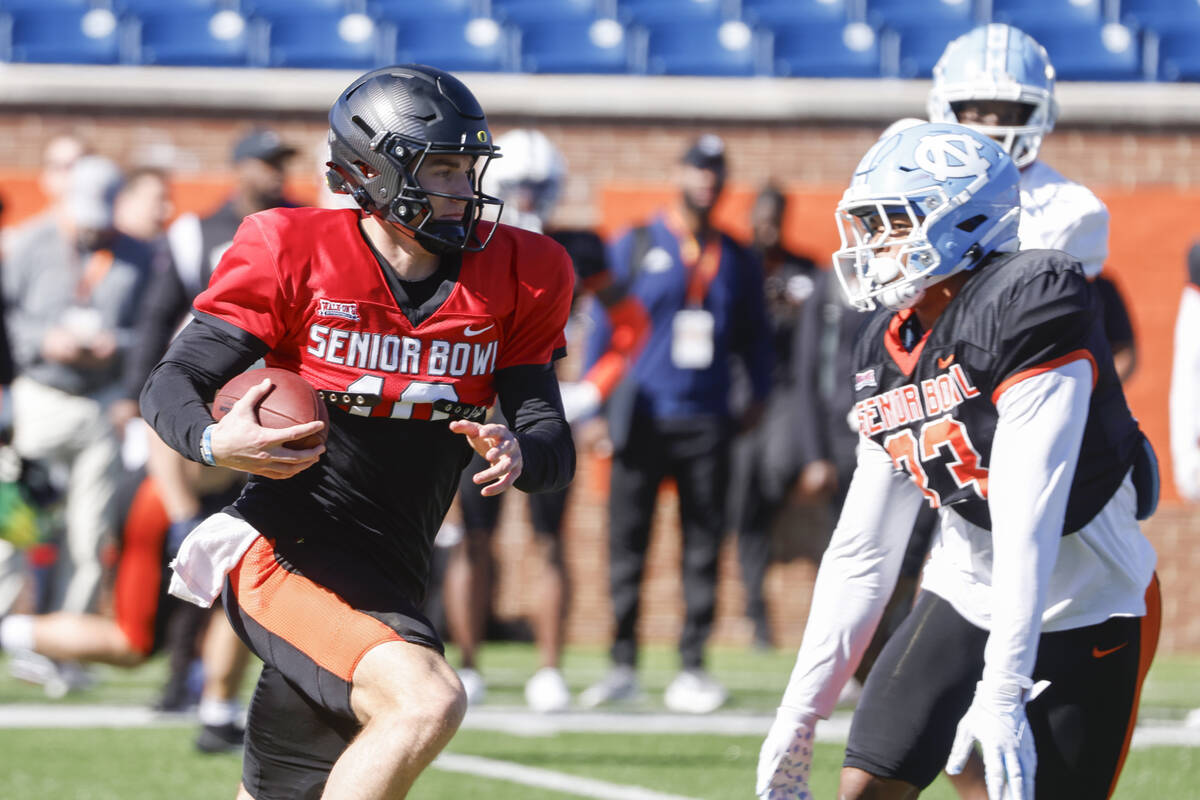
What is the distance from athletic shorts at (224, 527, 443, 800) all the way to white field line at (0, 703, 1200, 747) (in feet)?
9.32

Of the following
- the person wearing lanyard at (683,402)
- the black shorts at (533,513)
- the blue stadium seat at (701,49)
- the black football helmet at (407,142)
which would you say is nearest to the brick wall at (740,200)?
the blue stadium seat at (701,49)

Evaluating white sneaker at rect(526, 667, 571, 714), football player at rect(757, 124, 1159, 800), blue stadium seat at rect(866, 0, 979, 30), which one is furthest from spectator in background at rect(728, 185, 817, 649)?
football player at rect(757, 124, 1159, 800)

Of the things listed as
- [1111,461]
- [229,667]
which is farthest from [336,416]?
[229,667]

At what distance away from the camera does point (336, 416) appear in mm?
3385

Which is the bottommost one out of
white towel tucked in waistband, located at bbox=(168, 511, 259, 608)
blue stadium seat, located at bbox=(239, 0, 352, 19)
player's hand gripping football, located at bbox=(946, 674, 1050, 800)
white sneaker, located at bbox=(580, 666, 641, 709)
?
white sneaker, located at bbox=(580, 666, 641, 709)

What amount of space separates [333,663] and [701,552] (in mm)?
3920

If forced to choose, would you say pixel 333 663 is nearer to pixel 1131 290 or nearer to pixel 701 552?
pixel 701 552

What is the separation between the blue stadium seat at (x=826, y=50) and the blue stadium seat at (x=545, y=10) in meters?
1.05

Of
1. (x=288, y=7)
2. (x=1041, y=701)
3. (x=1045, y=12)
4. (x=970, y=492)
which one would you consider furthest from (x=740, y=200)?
(x=1041, y=701)

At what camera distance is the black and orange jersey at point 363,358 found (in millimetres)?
3270

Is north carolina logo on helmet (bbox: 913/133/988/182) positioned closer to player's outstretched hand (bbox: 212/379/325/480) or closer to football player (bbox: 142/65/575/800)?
football player (bbox: 142/65/575/800)

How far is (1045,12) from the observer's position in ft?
33.2

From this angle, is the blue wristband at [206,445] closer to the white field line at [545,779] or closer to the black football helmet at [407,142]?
the black football helmet at [407,142]

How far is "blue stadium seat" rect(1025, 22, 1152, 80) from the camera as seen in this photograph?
32.3 ft
